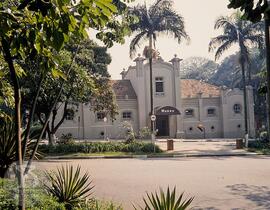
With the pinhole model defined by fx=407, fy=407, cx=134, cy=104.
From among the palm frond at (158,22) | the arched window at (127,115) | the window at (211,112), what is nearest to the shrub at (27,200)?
the palm frond at (158,22)

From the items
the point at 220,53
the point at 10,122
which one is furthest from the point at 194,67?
the point at 10,122

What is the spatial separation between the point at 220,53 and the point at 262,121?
72.6 feet

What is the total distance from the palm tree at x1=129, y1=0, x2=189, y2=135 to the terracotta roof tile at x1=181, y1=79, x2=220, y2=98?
16009mm

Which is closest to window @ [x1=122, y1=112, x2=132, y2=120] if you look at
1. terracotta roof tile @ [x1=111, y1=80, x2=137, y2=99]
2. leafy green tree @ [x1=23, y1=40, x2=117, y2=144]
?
terracotta roof tile @ [x1=111, y1=80, x2=137, y2=99]

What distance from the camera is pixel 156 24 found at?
1147 inches

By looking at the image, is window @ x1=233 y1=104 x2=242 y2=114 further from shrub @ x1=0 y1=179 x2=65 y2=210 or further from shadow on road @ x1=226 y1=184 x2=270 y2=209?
shrub @ x1=0 y1=179 x2=65 y2=210

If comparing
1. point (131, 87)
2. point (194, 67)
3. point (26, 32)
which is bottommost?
point (26, 32)

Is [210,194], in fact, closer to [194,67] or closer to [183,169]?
[183,169]

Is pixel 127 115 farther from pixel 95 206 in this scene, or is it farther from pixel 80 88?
pixel 95 206

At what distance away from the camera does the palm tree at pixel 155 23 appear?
29.0 metres

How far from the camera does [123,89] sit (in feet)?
144

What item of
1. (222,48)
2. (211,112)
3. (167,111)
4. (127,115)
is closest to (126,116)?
(127,115)

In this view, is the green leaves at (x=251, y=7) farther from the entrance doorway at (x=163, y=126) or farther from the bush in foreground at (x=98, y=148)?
the entrance doorway at (x=163, y=126)

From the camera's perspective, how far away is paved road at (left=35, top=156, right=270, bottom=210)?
9.84 m
